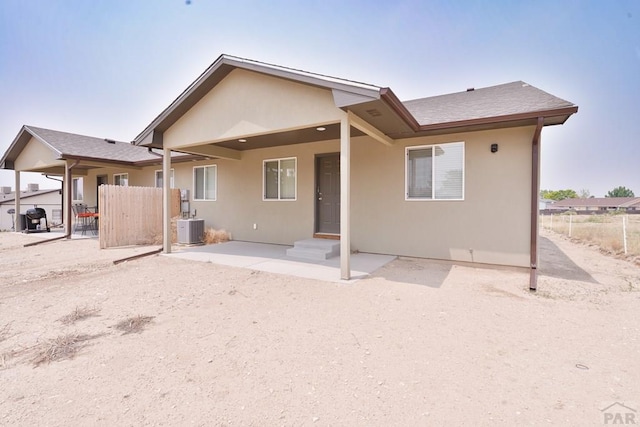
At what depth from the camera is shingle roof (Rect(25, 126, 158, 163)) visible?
35.2ft

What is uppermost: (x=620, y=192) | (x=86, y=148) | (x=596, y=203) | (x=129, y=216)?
(x=620, y=192)

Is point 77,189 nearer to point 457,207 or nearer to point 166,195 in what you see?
point 166,195

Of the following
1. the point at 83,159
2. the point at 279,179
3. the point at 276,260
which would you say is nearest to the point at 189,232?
the point at 279,179

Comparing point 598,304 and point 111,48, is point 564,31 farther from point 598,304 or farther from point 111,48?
point 111,48

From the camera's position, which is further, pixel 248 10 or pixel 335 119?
pixel 248 10

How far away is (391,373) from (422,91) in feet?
36.7

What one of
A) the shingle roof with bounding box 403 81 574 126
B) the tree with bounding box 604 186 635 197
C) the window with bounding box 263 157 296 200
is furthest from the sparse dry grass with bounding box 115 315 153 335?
the tree with bounding box 604 186 635 197

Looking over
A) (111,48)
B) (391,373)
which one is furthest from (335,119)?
(111,48)

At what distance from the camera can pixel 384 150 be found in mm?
7238

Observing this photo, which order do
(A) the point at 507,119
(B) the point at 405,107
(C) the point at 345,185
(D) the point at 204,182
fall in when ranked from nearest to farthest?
(C) the point at 345,185 < (A) the point at 507,119 < (B) the point at 405,107 < (D) the point at 204,182

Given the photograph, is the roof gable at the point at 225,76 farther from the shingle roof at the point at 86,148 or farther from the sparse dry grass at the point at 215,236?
the shingle roof at the point at 86,148

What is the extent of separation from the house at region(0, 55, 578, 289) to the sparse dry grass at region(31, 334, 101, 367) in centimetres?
357

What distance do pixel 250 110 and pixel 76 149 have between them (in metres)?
9.51

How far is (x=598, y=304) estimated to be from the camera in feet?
13.4
